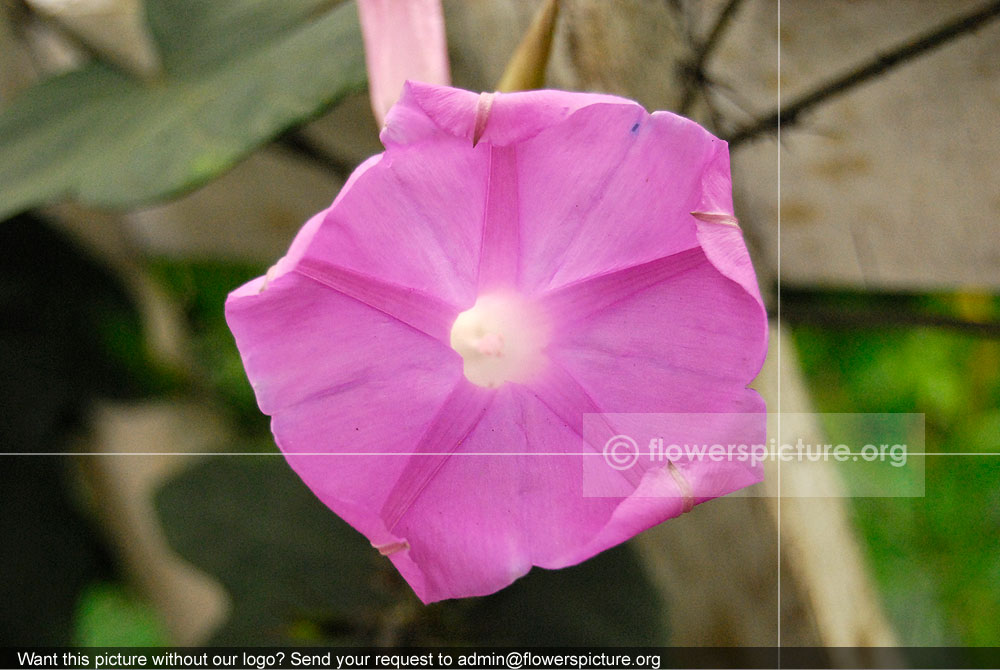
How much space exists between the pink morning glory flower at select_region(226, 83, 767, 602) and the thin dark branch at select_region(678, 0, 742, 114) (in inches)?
10.7

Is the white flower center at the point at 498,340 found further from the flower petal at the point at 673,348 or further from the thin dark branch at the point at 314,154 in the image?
the thin dark branch at the point at 314,154

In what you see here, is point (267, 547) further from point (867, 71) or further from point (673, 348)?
point (867, 71)

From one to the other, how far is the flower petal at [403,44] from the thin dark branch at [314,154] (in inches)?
14.3

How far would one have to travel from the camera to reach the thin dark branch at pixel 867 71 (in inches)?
20.6

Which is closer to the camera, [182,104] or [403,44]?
[403,44]

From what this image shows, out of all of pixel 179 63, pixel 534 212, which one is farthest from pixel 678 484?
pixel 179 63

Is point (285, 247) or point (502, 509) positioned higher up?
point (285, 247)

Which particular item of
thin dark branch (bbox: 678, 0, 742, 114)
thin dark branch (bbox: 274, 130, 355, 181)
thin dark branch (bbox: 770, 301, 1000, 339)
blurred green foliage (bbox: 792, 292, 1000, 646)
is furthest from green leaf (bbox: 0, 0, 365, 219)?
blurred green foliage (bbox: 792, 292, 1000, 646)

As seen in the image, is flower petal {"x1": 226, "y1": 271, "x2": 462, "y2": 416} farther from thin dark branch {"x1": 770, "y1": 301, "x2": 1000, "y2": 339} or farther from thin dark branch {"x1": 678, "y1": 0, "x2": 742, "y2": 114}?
thin dark branch {"x1": 770, "y1": 301, "x2": 1000, "y2": 339}

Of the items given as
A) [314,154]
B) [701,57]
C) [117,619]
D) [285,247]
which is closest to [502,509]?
→ [701,57]

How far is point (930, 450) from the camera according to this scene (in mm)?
984

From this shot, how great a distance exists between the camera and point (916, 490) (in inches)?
30.6

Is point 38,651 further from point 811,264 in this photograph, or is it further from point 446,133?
point 811,264

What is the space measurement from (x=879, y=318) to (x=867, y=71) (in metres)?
0.31
